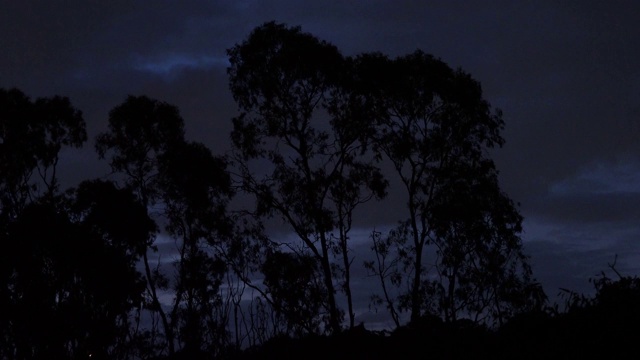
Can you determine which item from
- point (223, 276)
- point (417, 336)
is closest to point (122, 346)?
point (223, 276)

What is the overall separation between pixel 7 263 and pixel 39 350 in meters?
4.90

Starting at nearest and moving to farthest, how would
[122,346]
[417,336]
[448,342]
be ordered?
[448,342] < [417,336] < [122,346]

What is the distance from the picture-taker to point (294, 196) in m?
35.1

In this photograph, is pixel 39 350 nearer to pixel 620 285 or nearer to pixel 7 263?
pixel 7 263

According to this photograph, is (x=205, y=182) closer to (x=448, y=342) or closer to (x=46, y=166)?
(x=46, y=166)

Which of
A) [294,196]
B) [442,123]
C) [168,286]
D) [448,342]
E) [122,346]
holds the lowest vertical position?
[448,342]

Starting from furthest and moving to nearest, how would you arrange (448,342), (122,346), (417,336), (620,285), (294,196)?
1. (122,346)
2. (294,196)
3. (417,336)
4. (448,342)
5. (620,285)

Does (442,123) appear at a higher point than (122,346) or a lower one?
higher

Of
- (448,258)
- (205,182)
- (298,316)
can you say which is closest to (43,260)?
(205,182)

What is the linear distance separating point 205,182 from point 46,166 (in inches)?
387

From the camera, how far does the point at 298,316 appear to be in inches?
1435

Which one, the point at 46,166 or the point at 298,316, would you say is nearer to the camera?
the point at 298,316

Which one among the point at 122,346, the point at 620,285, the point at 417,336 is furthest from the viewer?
the point at 122,346

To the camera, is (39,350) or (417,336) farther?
(39,350)
